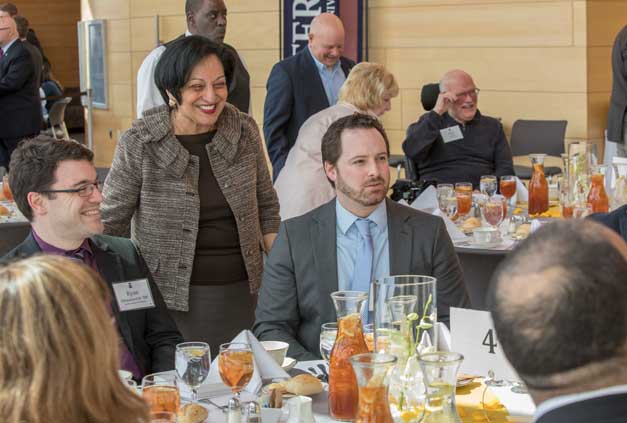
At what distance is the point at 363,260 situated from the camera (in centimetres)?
341

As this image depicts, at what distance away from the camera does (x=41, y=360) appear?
1.42 m

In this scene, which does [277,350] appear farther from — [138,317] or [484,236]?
[484,236]

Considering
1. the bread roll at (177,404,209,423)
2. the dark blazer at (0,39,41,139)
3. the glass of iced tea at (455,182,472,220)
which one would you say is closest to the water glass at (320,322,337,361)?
the bread roll at (177,404,209,423)

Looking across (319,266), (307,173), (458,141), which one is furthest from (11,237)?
(458,141)

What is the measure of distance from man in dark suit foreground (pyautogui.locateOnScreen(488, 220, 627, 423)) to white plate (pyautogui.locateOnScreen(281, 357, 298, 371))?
153 centimetres

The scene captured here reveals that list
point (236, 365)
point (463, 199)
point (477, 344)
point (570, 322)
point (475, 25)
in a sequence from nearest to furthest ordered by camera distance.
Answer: point (570, 322), point (236, 365), point (477, 344), point (463, 199), point (475, 25)

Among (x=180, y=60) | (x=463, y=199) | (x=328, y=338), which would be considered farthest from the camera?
(x=463, y=199)

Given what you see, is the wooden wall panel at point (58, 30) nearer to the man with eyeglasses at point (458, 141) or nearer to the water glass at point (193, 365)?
the man with eyeglasses at point (458, 141)

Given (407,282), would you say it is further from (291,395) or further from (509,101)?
(509,101)

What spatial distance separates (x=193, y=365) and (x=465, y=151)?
4.16 metres

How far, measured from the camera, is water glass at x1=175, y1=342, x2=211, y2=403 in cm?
244

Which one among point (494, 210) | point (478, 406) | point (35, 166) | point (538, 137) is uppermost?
point (538, 137)

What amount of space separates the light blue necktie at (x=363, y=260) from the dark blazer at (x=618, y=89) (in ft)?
14.7

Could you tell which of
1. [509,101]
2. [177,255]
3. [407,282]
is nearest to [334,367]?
[407,282]
